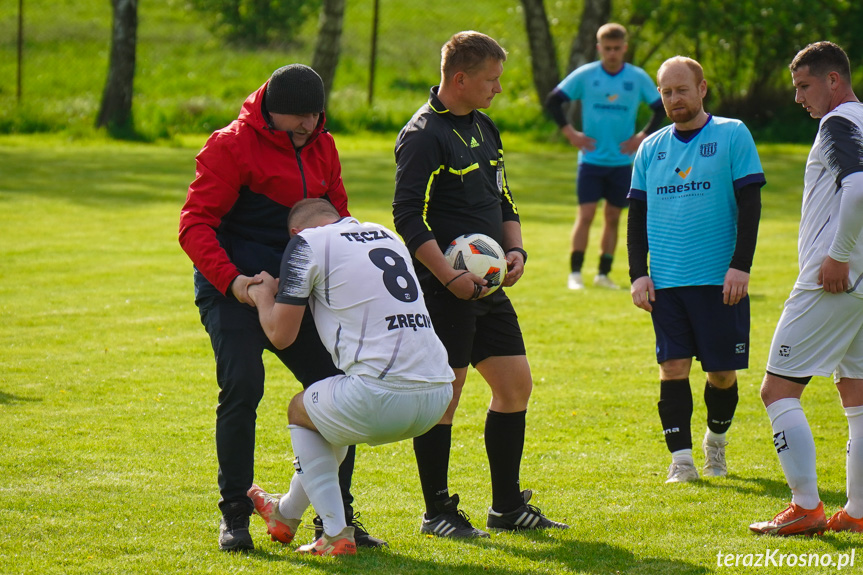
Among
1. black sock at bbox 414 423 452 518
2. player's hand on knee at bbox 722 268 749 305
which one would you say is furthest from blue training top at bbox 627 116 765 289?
black sock at bbox 414 423 452 518

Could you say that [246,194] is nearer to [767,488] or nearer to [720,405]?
[720,405]

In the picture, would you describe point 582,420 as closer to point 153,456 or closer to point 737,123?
point 737,123

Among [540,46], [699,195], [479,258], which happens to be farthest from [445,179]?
[540,46]

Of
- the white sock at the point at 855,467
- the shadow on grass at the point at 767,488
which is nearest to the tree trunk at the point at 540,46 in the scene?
the shadow on grass at the point at 767,488

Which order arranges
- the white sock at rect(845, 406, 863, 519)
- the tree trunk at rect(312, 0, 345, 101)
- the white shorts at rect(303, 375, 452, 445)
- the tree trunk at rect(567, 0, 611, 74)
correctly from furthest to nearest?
the tree trunk at rect(567, 0, 611, 74)
the tree trunk at rect(312, 0, 345, 101)
the white sock at rect(845, 406, 863, 519)
the white shorts at rect(303, 375, 452, 445)

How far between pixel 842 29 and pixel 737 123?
22.8m

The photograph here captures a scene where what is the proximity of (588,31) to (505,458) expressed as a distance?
64.2 feet

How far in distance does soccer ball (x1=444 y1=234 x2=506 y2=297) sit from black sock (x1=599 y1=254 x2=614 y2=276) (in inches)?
287

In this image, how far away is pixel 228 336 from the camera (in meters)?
4.75

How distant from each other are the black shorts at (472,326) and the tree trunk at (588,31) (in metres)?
18.9

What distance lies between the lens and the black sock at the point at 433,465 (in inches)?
203

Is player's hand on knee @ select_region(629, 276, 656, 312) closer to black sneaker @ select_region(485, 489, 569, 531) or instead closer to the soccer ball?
the soccer ball

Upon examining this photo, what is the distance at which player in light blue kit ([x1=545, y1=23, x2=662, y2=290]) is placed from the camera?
11.9m

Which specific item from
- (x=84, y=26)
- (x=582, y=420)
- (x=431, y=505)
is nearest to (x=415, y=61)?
(x=84, y=26)
